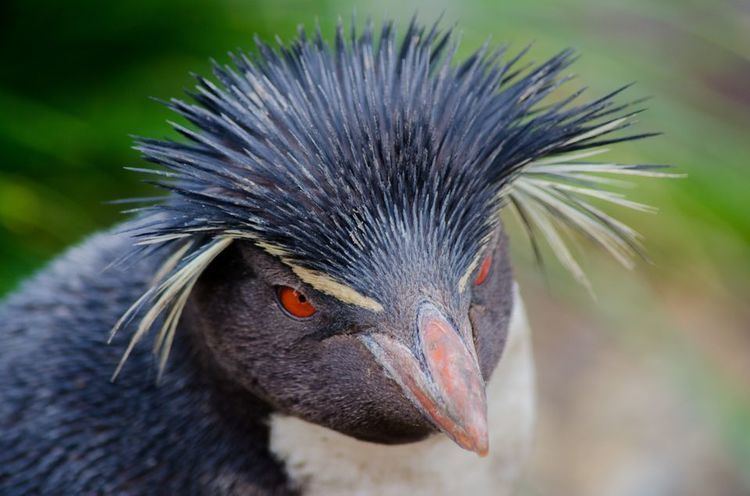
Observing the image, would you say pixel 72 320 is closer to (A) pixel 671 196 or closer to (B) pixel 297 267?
(B) pixel 297 267

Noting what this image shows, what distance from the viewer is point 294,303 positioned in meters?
1.63

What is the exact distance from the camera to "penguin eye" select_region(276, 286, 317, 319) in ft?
5.29

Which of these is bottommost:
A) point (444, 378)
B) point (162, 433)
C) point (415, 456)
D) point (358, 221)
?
point (415, 456)

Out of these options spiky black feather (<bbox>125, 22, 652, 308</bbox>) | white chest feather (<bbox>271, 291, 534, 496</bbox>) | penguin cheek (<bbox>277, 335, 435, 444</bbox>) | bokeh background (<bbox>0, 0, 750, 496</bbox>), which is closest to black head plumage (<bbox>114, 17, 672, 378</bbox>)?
spiky black feather (<bbox>125, 22, 652, 308</bbox>)

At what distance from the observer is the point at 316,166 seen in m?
1.55

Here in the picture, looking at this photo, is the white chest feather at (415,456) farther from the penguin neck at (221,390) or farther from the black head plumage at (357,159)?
the black head plumage at (357,159)

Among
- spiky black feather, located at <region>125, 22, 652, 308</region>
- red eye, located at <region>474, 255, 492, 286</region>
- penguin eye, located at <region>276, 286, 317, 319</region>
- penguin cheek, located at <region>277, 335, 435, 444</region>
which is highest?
spiky black feather, located at <region>125, 22, 652, 308</region>

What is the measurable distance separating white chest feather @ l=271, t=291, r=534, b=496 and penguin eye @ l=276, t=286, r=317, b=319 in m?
0.25

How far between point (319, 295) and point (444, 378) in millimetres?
255

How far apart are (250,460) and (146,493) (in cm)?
20

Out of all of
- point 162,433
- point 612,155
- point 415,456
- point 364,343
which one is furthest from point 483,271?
point 612,155

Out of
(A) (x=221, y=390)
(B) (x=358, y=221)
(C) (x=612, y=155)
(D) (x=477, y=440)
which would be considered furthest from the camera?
(C) (x=612, y=155)

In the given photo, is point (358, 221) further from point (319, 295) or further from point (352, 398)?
point (352, 398)

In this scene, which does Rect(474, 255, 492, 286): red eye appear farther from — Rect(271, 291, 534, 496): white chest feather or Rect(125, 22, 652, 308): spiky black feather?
Rect(271, 291, 534, 496): white chest feather
